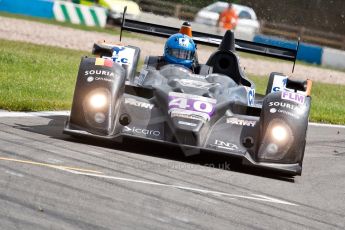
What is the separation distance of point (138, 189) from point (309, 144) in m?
5.70

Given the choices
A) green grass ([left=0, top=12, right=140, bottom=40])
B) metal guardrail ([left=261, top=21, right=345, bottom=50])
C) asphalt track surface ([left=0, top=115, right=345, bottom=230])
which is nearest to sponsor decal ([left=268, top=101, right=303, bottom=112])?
asphalt track surface ([left=0, top=115, right=345, bottom=230])

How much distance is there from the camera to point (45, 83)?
1558 centimetres

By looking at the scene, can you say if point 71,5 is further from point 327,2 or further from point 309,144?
point 309,144

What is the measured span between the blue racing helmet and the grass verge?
79.0 inches

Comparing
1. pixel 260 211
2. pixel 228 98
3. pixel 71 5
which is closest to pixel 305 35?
pixel 71 5

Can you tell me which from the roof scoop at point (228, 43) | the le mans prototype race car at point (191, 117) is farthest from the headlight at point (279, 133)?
the roof scoop at point (228, 43)

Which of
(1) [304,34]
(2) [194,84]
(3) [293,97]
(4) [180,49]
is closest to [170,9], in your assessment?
(1) [304,34]

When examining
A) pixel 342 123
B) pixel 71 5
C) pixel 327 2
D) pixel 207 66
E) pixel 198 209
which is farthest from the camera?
pixel 327 2

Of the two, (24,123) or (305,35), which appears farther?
(305,35)

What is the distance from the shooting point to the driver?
1184 cm

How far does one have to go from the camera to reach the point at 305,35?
39.7 m

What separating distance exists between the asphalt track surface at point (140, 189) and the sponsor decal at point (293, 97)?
796mm

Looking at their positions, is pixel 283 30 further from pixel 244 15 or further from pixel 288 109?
pixel 288 109

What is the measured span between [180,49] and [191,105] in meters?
2.00
